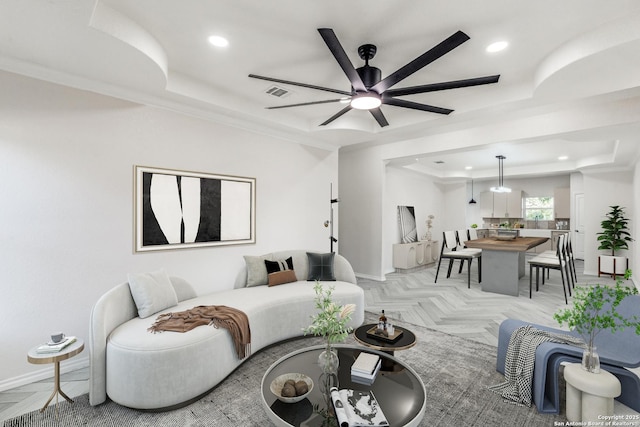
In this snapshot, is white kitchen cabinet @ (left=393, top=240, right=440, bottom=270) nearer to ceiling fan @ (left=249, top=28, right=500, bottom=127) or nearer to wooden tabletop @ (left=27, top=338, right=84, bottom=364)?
ceiling fan @ (left=249, top=28, right=500, bottom=127)

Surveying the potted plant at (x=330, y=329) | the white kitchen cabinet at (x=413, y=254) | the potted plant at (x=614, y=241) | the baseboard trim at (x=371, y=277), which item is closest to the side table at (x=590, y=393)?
the potted plant at (x=330, y=329)

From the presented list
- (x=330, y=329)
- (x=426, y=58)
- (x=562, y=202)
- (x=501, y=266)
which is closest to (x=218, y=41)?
(x=426, y=58)

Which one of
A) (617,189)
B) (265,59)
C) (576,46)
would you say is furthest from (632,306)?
(617,189)

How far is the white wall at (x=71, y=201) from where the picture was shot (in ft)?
8.26

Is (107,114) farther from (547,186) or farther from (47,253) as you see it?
(547,186)

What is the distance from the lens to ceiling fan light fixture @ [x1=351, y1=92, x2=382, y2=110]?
264cm

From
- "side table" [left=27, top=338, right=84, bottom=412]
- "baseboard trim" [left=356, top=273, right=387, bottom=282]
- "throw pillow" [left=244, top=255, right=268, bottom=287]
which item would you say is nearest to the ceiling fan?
"throw pillow" [left=244, top=255, right=268, bottom=287]

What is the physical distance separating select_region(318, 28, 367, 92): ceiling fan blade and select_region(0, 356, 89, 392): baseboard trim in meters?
3.53

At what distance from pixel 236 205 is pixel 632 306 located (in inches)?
159

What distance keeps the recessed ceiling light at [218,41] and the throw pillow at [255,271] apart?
248 centimetres

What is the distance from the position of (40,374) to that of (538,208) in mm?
12400

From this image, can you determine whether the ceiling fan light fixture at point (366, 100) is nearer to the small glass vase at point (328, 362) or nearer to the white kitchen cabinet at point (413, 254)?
the small glass vase at point (328, 362)

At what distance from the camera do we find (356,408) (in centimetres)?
162

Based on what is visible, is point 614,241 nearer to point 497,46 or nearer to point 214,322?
point 497,46
